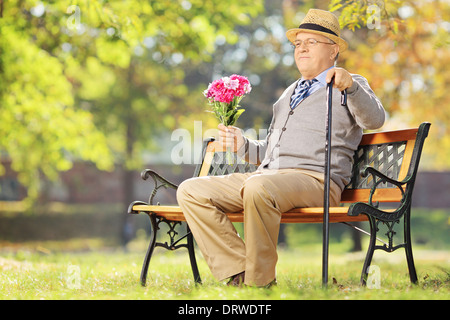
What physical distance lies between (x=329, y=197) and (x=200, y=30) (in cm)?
682

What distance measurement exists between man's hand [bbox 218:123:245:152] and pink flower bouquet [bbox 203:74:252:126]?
0.24 feet

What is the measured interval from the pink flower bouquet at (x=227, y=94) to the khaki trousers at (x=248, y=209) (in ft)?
1.36

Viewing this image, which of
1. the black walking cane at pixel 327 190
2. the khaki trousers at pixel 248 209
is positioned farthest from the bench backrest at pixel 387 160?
the black walking cane at pixel 327 190

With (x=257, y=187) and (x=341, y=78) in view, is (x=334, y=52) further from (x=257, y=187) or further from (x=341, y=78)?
(x=257, y=187)

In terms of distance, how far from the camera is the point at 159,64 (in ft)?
65.1

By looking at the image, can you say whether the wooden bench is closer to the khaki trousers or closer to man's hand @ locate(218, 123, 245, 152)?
the khaki trousers

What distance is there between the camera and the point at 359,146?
4.53 m

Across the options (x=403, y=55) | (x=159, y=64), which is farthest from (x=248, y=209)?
(x=159, y=64)

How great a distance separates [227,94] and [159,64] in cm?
1601

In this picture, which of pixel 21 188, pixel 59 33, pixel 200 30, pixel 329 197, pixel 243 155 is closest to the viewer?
pixel 329 197

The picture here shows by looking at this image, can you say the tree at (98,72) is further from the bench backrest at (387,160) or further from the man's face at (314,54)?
the bench backrest at (387,160)

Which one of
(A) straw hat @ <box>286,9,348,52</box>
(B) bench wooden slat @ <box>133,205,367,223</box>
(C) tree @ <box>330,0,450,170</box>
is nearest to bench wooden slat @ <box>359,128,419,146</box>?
(B) bench wooden slat @ <box>133,205,367,223</box>
